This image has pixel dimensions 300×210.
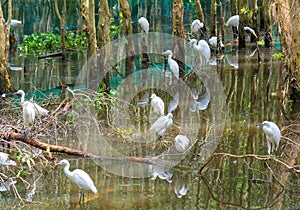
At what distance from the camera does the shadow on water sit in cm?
655

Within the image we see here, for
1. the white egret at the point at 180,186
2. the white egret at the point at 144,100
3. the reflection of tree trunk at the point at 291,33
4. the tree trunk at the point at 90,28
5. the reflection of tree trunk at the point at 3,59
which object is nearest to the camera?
the white egret at the point at 180,186

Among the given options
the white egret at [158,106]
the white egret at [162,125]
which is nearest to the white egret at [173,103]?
the white egret at [158,106]

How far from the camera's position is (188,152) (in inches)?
326

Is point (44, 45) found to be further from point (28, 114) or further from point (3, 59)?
point (28, 114)

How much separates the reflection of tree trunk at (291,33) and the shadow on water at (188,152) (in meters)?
0.63

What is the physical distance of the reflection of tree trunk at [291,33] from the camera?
1001 centimetres

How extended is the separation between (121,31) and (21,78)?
10.7m

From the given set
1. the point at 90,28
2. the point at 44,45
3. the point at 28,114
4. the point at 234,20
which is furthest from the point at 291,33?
the point at 44,45

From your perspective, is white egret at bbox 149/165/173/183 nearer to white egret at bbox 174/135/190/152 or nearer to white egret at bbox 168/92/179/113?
white egret at bbox 174/135/190/152

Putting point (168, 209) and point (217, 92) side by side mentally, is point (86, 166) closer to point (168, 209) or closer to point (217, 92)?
point (168, 209)

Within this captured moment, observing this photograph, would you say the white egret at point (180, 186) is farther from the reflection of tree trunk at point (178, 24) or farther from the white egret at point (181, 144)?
the reflection of tree trunk at point (178, 24)

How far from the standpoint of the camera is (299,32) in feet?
33.0

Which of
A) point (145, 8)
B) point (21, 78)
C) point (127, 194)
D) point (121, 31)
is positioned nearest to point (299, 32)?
point (127, 194)

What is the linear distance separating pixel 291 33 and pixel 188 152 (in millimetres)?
3324
